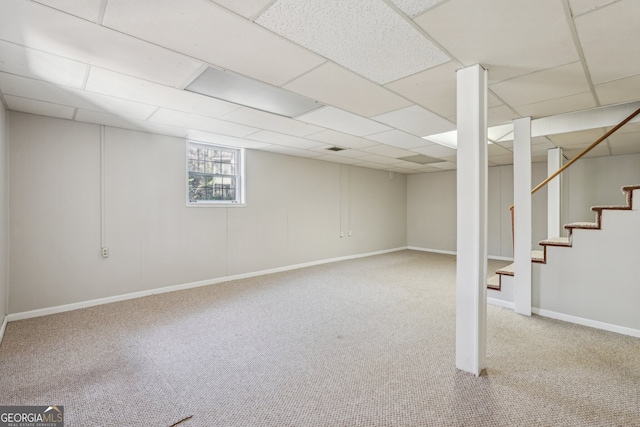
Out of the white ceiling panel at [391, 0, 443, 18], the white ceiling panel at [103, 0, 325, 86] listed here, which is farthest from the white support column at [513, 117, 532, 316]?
the white ceiling panel at [103, 0, 325, 86]

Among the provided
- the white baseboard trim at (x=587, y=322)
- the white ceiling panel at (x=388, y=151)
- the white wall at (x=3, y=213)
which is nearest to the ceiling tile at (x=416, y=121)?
the white ceiling panel at (x=388, y=151)

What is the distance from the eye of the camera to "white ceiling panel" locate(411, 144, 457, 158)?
5.05m

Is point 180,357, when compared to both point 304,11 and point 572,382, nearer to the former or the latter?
point 304,11

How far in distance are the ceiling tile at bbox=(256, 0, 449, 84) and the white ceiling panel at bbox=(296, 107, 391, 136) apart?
104 cm

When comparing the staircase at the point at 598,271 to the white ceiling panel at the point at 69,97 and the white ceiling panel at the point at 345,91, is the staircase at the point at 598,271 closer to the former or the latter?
the white ceiling panel at the point at 345,91

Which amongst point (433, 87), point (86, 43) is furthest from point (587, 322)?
point (86, 43)

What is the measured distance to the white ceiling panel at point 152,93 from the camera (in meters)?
2.46

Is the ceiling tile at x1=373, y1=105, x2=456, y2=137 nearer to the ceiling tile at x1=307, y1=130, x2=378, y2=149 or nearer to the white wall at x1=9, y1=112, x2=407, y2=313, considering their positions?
the ceiling tile at x1=307, y1=130, x2=378, y2=149

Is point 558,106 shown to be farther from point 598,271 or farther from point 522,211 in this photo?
point 598,271

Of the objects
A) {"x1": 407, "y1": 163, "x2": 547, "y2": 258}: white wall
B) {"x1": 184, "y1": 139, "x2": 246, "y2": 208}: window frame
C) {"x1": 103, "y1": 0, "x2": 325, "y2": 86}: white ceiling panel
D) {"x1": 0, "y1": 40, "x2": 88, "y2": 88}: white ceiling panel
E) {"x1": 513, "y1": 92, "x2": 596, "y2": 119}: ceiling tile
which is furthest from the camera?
{"x1": 407, "y1": 163, "x2": 547, "y2": 258}: white wall

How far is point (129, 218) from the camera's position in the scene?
162 inches

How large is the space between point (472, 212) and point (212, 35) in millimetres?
2154

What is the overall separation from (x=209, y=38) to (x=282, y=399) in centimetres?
240

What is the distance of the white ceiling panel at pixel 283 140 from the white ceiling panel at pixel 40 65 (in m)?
2.09
